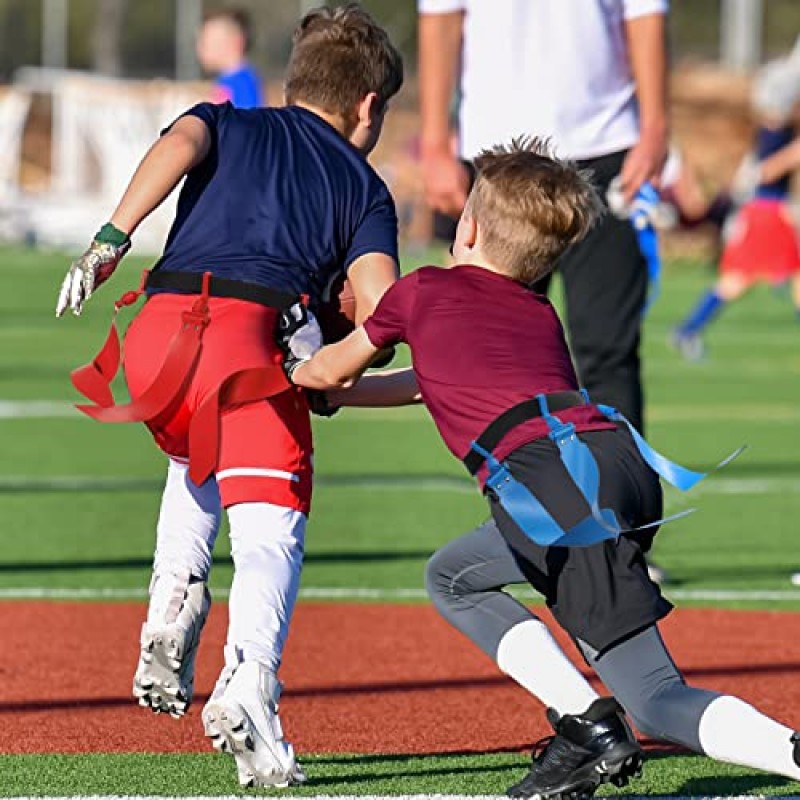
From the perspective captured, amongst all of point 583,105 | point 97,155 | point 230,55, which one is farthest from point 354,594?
point 97,155

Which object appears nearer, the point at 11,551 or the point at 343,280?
the point at 343,280

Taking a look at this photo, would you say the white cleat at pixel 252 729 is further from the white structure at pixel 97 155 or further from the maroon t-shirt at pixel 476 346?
the white structure at pixel 97 155

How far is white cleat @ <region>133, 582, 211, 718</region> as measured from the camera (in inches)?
210

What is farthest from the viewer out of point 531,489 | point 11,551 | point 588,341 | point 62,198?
point 62,198

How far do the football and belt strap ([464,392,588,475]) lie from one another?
0.91 m

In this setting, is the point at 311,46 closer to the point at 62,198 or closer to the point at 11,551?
the point at 11,551

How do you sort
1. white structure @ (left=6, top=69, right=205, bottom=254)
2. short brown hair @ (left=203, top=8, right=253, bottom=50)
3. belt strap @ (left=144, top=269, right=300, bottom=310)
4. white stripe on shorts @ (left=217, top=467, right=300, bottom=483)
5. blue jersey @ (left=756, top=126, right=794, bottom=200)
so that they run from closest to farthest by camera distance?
white stripe on shorts @ (left=217, top=467, right=300, bottom=483) → belt strap @ (left=144, top=269, right=300, bottom=310) → short brown hair @ (left=203, top=8, right=253, bottom=50) → blue jersey @ (left=756, top=126, right=794, bottom=200) → white structure @ (left=6, top=69, right=205, bottom=254)

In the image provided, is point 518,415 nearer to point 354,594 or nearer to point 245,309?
point 245,309

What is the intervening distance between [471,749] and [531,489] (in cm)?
114

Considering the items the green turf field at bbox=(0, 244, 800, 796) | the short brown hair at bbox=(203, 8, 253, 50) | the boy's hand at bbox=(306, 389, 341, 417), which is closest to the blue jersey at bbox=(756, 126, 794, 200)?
the green turf field at bbox=(0, 244, 800, 796)

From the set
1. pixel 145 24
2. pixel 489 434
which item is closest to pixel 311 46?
pixel 489 434

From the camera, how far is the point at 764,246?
22.0 meters

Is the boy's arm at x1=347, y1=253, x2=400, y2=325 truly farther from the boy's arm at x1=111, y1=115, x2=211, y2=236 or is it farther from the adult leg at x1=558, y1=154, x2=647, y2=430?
the adult leg at x1=558, y1=154, x2=647, y2=430

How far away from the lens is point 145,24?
80.3m
